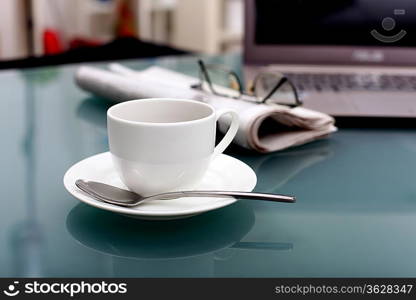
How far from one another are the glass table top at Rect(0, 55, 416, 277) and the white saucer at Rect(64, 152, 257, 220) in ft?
0.06

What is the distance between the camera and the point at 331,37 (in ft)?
3.62

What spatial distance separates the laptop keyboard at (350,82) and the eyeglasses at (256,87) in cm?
11

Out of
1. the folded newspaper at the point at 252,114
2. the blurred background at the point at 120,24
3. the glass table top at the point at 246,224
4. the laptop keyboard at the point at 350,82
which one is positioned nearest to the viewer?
the glass table top at the point at 246,224

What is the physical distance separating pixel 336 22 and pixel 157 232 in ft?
2.45

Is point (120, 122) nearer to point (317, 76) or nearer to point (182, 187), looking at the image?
point (182, 187)

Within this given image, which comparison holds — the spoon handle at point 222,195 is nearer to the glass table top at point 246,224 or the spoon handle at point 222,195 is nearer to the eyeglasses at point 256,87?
the glass table top at point 246,224

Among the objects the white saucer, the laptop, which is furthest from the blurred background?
the white saucer

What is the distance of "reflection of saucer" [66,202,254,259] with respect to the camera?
0.46m

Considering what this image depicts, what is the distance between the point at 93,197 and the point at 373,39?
0.77 m

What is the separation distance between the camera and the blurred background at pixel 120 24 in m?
2.56

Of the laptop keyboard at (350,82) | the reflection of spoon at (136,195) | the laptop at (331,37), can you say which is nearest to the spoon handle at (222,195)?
the reflection of spoon at (136,195)

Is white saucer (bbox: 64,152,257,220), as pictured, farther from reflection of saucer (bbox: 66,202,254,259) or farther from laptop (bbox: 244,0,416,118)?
laptop (bbox: 244,0,416,118)

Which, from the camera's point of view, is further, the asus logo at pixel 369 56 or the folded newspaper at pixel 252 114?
the asus logo at pixel 369 56

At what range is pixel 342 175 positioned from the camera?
632 millimetres
